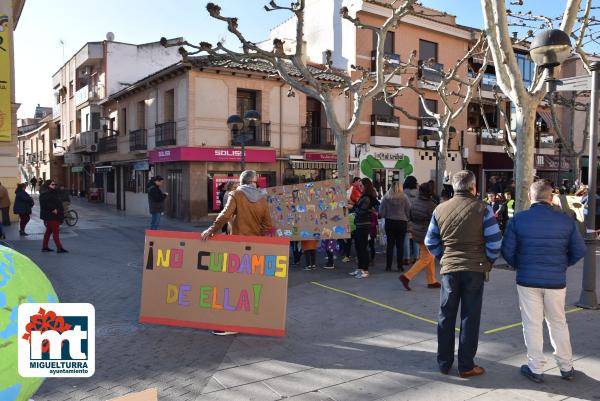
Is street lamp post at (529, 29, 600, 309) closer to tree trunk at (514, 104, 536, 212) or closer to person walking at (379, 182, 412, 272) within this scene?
tree trunk at (514, 104, 536, 212)

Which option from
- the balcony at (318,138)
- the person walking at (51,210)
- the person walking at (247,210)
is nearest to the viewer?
the person walking at (247,210)

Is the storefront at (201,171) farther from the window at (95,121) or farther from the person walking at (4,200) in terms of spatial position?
the window at (95,121)

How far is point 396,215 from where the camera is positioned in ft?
28.3

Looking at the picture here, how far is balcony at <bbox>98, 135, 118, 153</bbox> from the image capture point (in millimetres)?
27797

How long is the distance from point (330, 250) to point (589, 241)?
4.42 metres

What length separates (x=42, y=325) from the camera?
1622 millimetres

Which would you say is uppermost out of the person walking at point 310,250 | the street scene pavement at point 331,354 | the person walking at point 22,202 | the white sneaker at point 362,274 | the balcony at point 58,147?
the balcony at point 58,147

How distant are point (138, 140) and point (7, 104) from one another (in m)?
7.69

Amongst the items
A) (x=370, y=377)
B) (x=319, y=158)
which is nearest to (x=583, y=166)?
(x=319, y=158)

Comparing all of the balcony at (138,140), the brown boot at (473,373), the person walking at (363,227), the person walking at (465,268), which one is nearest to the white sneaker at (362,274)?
the person walking at (363,227)

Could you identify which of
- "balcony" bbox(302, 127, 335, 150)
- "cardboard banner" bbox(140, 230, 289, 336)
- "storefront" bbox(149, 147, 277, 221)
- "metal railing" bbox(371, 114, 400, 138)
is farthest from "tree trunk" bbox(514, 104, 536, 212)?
"metal railing" bbox(371, 114, 400, 138)

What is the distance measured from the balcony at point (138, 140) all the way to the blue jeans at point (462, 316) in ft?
70.4

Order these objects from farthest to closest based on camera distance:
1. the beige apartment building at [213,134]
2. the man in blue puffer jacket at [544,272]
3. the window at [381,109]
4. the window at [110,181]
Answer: the window at [110,181]
the window at [381,109]
the beige apartment building at [213,134]
the man in blue puffer jacket at [544,272]

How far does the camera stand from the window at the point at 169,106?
2169cm
